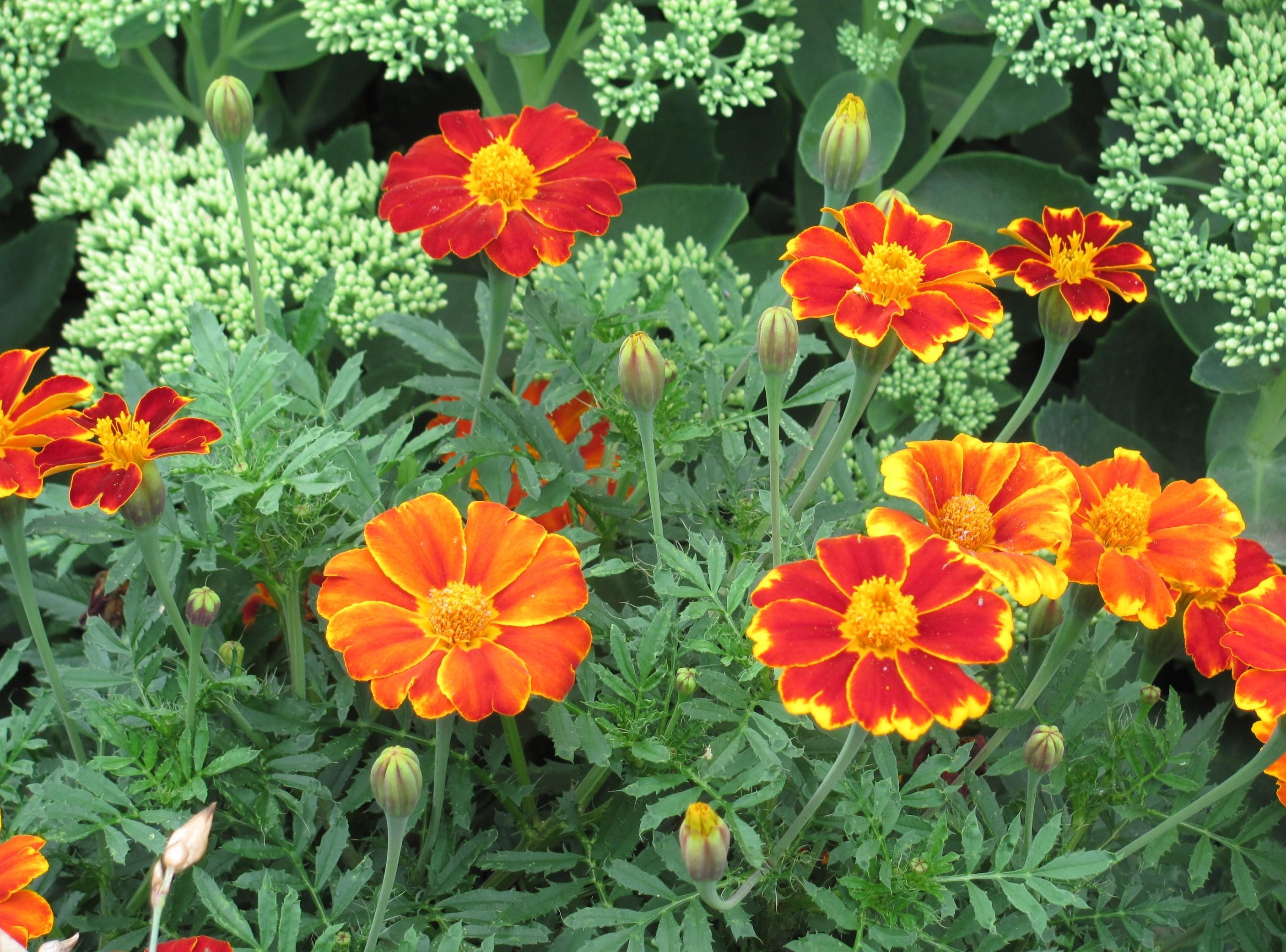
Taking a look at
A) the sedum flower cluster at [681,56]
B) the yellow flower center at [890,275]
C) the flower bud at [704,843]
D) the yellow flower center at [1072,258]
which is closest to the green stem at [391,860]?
the flower bud at [704,843]

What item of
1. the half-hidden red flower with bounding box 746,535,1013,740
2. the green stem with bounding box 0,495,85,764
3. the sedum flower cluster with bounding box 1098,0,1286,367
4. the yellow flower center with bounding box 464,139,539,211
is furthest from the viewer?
the sedum flower cluster with bounding box 1098,0,1286,367

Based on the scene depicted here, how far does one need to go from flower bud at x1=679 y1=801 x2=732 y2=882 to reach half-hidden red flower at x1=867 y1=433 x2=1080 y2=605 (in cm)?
14

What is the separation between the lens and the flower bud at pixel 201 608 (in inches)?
22.1

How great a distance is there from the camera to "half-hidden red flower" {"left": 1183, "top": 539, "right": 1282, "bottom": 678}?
0.60 m

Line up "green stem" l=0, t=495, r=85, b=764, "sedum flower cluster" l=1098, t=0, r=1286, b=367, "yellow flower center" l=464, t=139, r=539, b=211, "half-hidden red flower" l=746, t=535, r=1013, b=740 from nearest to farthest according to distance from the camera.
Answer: "half-hidden red flower" l=746, t=535, r=1013, b=740, "green stem" l=0, t=495, r=85, b=764, "yellow flower center" l=464, t=139, r=539, b=211, "sedum flower cluster" l=1098, t=0, r=1286, b=367

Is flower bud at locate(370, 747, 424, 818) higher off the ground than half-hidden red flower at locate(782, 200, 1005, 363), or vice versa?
half-hidden red flower at locate(782, 200, 1005, 363)

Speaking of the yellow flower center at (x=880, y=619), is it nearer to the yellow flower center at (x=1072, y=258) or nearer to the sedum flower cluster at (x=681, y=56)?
the yellow flower center at (x=1072, y=258)

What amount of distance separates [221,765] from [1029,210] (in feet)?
2.85

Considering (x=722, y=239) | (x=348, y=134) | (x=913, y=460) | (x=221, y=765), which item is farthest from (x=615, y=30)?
(x=221, y=765)

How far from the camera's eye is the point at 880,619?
50 cm

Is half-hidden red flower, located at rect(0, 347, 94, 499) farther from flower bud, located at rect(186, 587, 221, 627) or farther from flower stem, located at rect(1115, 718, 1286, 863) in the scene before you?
flower stem, located at rect(1115, 718, 1286, 863)

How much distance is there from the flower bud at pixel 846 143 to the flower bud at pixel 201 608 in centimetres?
39

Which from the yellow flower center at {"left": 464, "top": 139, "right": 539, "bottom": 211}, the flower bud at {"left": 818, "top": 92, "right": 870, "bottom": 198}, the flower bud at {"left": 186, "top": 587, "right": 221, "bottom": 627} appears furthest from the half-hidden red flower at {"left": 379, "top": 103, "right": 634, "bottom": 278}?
the flower bud at {"left": 186, "top": 587, "right": 221, "bottom": 627}

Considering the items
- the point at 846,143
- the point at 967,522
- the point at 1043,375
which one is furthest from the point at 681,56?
the point at 967,522
